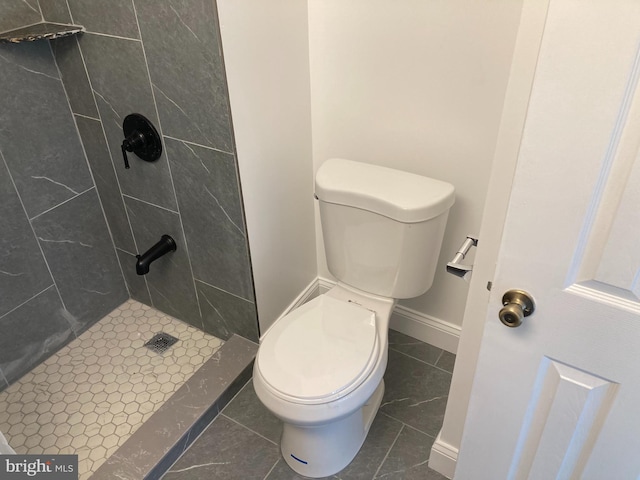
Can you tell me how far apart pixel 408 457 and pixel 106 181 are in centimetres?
146

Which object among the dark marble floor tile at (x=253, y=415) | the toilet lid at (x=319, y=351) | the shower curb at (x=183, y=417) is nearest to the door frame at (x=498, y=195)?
the toilet lid at (x=319, y=351)

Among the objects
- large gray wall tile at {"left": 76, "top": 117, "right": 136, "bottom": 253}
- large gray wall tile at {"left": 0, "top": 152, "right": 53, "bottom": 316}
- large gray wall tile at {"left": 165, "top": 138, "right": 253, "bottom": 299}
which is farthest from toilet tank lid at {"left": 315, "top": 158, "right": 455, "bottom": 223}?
large gray wall tile at {"left": 0, "top": 152, "right": 53, "bottom": 316}

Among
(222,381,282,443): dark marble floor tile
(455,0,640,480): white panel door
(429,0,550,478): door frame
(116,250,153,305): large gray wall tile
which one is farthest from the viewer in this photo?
(116,250,153,305): large gray wall tile

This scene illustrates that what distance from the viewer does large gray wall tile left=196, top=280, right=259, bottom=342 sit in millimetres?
1915

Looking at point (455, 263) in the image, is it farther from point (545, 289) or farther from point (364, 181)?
point (364, 181)

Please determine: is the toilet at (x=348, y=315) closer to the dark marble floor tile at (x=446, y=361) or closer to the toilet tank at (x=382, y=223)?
the toilet tank at (x=382, y=223)

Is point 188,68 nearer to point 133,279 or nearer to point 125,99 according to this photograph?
point 125,99

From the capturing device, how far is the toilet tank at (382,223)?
59.1 inches

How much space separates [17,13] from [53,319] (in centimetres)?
109

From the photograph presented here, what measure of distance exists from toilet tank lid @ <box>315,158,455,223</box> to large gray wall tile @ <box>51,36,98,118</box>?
2.76 ft

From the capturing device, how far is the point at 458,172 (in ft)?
5.41

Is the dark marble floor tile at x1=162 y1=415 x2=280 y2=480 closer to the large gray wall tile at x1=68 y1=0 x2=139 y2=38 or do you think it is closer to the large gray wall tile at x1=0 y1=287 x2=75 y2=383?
the large gray wall tile at x1=0 y1=287 x2=75 y2=383

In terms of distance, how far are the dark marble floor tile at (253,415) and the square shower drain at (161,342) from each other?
1.24ft

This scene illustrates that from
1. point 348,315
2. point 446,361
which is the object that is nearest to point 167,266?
point 348,315
